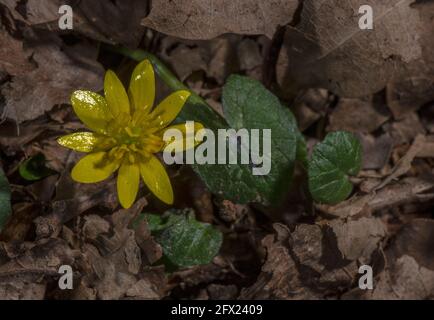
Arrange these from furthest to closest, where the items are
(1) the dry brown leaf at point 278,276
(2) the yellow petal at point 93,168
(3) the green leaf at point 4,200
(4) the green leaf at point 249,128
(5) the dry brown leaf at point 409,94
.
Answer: (5) the dry brown leaf at point 409,94
(1) the dry brown leaf at point 278,276
(4) the green leaf at point 249,128
(3) the green leaf at point 4,200
(2) the yellow petal at point 93,168

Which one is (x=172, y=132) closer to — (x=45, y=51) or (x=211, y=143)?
(x=211, y=143)

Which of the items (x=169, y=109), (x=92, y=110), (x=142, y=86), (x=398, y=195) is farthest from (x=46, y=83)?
(x=398, y=195)

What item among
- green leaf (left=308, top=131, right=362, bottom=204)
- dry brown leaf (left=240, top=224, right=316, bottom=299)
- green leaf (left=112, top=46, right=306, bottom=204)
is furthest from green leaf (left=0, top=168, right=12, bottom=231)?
green leaf (left=308, top=131, right=362, bottom=204)

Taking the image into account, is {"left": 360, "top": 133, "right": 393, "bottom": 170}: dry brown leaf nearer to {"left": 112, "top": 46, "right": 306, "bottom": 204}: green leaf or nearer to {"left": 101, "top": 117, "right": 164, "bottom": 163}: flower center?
{"left": 112, "top": 46, "right": 306, "bottom": 204}: green leaf

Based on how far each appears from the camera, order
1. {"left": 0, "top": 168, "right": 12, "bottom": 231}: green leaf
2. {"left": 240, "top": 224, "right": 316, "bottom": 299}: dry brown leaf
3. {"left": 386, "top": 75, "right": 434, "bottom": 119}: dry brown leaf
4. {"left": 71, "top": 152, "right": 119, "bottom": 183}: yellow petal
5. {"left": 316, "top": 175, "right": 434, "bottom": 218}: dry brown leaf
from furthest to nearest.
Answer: {"left": 386, "top": 75, "right": 434, "bottom": 119}: dry brown leaf → {"left": 316, "top": 175, "right": 434, "bottom": 218}: dry brown leaf → {"left": 240, "top": 224, "right": 316, "bottom": 299}: dry brown leaf → {"left": 0, "top": 168, "right": 12, "bottom": 231}: green leaf → {"left": 71, "top": 152, "right": 119, "bottom": 183}: yellow petal

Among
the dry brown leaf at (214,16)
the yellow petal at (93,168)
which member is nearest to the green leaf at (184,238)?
the yellow petal at (93,168)

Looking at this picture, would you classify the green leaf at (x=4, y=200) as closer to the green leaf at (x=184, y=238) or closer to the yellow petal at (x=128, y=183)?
the yellow petal at (x=128, y=183)
